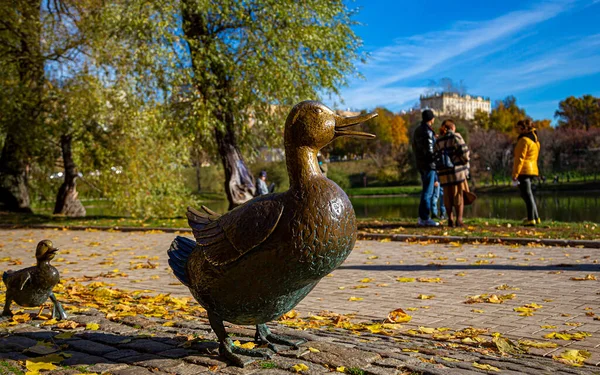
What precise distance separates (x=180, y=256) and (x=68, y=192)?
21.0 m

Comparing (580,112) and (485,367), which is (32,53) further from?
(580,112)

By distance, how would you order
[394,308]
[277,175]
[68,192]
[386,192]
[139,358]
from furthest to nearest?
1. [386,192]
2. [277,175]
3. [68,192]
4. [394,308]
5. [139,358]

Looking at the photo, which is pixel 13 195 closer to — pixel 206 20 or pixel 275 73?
pixel 206 20

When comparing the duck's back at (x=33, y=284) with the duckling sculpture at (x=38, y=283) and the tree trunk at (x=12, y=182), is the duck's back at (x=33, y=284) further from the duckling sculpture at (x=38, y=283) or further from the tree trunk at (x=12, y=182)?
the tree trunk at (x=12, y=182)

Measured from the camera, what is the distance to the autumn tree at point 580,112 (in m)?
77.8

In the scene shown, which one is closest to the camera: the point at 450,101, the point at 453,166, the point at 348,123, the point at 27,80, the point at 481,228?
the point at 348,123

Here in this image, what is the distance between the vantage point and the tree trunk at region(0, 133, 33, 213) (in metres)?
22.8

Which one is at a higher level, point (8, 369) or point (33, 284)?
point (33, 284)

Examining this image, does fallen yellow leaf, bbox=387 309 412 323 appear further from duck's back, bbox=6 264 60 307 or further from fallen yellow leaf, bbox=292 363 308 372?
duck's back, bbox=6 264 60 307

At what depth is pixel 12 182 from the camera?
23172mm

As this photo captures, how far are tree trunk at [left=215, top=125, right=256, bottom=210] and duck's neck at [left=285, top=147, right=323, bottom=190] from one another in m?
15.9

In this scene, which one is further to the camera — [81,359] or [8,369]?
[81,359]

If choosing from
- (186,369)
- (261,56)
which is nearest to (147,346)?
(186,369)

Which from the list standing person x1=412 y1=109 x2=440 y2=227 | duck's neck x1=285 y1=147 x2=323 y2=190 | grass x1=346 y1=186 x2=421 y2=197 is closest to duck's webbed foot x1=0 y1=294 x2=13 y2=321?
duck's neck x1=285 y1=147 x2=323 y2=190
